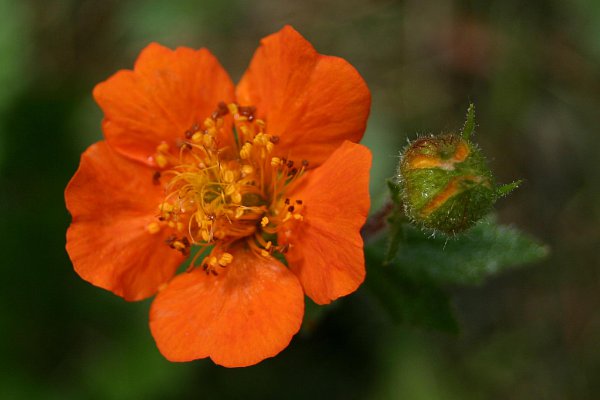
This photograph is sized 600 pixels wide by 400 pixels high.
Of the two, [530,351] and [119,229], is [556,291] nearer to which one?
[530,351]

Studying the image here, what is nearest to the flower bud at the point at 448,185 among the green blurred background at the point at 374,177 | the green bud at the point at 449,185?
the green bud at the point at 449,185

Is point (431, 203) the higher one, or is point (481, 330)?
point (431, 203)

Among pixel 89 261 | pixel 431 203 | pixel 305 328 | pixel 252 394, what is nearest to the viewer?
pixel 431 203

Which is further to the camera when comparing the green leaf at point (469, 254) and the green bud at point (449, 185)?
the green leaf at point (469, 254)

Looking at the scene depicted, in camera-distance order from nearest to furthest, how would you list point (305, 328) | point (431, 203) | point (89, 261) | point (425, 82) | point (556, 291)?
1. point (431, 203)
2. point (89, 261)
3. point (305, 328)
4. point (556, 291)
5. point (425, 82)

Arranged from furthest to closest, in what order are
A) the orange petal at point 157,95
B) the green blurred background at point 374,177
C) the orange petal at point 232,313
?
the green blurred background at point 374,177 → the orange petal at point 157,95 → the orange petal at point 232,313

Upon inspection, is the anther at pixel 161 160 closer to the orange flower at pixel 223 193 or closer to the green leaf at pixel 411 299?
the orange flower at pixel 223 193

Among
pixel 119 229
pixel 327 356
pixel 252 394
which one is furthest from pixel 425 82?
pixel 119 229
